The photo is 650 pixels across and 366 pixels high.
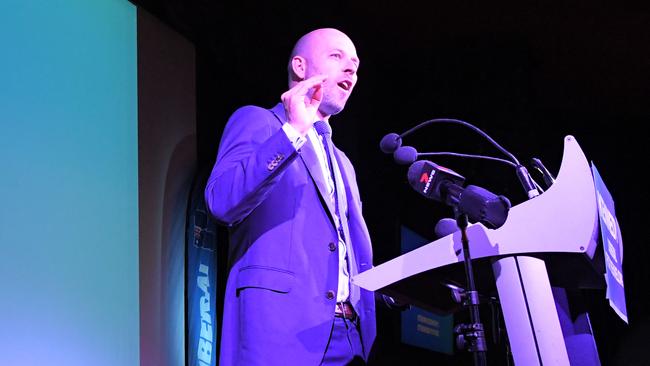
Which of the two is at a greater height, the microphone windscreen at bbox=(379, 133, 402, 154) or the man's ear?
the man's ear

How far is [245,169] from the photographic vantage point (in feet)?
6.66

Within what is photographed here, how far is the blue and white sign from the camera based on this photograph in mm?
1628

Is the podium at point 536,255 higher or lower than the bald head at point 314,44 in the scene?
lower

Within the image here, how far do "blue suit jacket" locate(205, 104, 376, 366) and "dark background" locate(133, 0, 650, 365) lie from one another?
5.16 feet

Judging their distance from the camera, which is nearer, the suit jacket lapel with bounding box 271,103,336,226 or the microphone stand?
the microphone stand

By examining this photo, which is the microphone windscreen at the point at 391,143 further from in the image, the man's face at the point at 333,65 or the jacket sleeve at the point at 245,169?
the man's face at the point at 333,65

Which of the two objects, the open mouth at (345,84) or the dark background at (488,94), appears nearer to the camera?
the open mouth at (345,84)

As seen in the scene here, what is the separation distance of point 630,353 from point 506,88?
6.12 ft

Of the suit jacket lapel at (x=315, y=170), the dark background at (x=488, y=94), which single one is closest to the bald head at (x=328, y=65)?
the suit jacket lapel at (x=315, y=170)

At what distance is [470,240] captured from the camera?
68.3 inches

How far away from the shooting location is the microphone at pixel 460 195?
1.74m

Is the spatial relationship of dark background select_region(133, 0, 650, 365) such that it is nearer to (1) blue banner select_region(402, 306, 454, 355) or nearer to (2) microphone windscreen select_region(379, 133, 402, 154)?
(1) blue banner select_region(402, 306, 454, 355)

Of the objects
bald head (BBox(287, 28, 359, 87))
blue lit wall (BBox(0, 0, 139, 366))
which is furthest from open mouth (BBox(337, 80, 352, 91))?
blue lit wall (BBox(0, 0, 139, 366))

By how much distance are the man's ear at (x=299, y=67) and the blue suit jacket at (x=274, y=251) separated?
36 centimetres
